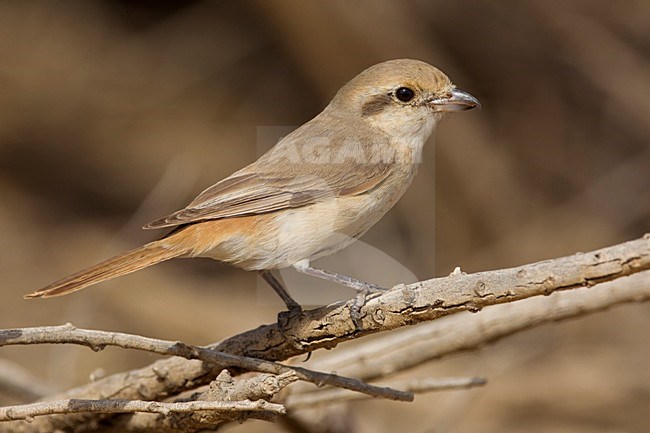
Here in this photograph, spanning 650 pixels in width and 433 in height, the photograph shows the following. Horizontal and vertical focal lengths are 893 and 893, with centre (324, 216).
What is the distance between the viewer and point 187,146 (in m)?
7.44

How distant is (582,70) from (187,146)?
3.26 meters

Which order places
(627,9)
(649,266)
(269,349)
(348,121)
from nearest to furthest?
1. (649,266)
2. (269,349)
3. (348,121)
4. (627,9)

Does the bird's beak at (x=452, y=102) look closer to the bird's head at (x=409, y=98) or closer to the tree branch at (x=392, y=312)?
the bird's head at (x=409, y=98)

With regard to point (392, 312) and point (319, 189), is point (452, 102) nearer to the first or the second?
point (319, 189)

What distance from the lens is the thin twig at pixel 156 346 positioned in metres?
2.95

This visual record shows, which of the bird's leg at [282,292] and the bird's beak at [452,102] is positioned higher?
the bird's beak at [452,102]

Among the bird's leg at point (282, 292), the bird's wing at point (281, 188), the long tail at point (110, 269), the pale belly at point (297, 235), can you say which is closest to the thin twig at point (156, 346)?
the long tail at point (110, 269)

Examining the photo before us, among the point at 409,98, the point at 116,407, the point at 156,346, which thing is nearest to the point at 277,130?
the point at 409,98

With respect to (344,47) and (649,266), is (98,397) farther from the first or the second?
(344,47)

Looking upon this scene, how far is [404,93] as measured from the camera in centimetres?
417

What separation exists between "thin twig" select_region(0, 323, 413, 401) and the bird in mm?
317

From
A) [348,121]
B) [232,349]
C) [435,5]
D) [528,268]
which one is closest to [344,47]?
[435,5]

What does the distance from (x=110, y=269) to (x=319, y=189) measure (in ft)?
3.33

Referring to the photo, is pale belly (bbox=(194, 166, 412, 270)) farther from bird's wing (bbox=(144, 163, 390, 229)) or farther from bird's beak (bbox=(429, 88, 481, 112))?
bird's beak (bbox=(429, 88, 481, 112))
